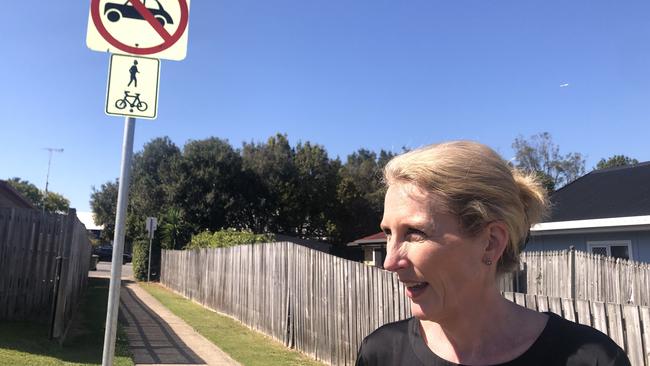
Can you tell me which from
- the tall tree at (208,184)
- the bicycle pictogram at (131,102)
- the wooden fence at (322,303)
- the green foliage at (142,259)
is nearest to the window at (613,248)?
the wooden fence at (322,303)

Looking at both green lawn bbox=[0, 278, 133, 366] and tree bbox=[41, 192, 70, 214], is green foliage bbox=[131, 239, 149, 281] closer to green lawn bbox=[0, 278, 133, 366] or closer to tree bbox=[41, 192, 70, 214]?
green lawn bbox=[0, 278, 133, 366]

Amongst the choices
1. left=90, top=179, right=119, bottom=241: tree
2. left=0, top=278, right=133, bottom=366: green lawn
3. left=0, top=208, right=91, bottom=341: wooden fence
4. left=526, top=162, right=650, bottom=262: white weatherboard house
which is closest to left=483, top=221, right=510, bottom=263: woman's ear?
left=0, top=278, right=133, bottom=366: green lawn

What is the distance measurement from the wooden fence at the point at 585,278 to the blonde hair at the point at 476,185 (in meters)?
7.25

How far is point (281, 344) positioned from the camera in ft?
33.0

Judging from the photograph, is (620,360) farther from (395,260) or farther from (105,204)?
(105,204)

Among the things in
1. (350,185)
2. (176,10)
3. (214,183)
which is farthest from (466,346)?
(350,185)

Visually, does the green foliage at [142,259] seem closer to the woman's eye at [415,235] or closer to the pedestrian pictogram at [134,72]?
the pedestrian pictogram at [134,72]

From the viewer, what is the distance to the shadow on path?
8.22 metres

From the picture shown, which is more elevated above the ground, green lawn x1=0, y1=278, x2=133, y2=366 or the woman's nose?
the woman's nose

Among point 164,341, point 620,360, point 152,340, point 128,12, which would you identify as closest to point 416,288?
point 620,360

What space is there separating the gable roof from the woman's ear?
34.8ft

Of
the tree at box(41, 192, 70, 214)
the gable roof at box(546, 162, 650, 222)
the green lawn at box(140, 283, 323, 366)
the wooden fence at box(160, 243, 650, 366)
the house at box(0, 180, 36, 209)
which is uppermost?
the tree at box(41, 192, 70, 214)

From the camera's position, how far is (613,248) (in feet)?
40.9

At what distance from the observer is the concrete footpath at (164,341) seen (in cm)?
821
